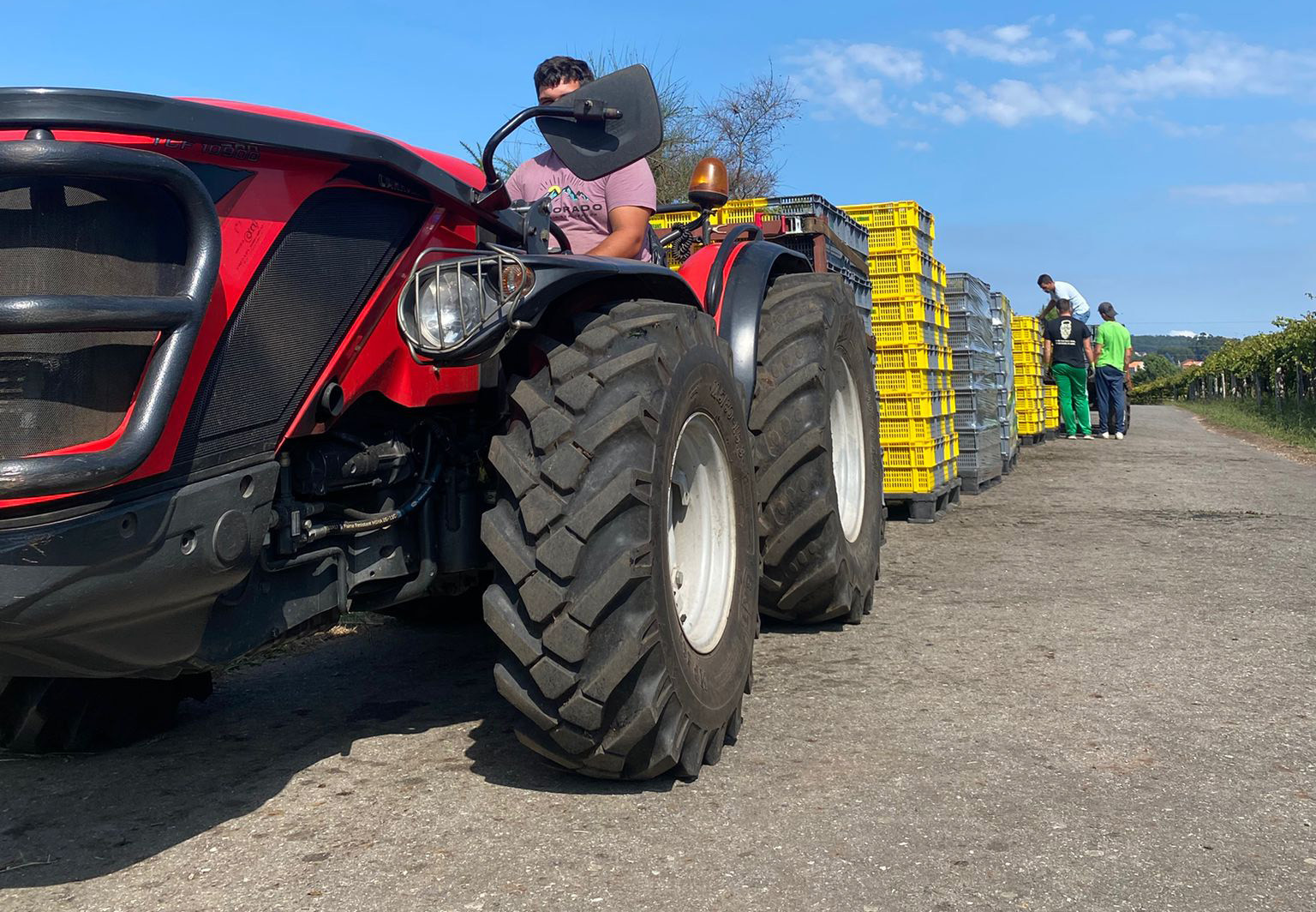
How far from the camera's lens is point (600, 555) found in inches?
103

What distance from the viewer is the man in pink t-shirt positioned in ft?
12.3

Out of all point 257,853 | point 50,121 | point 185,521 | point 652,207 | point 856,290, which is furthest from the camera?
point 856,290

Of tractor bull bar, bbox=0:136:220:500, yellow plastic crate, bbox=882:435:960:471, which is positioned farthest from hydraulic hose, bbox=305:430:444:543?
yellow plastic crate, bbox=882:435:960:471

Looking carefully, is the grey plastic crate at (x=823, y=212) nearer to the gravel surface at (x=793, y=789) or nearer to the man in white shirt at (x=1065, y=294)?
the gravel surface at (x=793, y=789)

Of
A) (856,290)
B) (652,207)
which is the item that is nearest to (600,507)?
(652,207)

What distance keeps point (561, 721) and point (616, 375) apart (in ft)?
2.61

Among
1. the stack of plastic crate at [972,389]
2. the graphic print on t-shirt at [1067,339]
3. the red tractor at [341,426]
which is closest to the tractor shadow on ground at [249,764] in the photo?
the red tractor at [341,426]

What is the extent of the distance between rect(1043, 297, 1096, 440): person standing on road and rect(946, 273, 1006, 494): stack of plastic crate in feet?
19.6

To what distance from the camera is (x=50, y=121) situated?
6.79 ft

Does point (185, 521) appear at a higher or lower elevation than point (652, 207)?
lower

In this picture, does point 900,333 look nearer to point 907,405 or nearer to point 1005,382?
point 907,405

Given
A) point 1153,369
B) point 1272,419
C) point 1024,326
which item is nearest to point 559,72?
point 1024,326

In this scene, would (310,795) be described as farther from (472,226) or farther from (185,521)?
(472,226)

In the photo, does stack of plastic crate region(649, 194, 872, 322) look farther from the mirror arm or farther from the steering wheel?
the mirror arm
